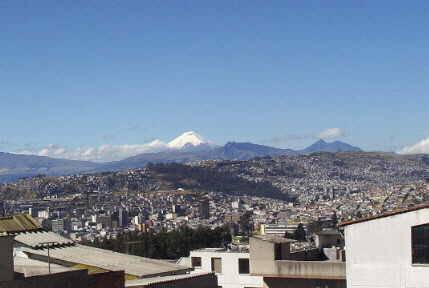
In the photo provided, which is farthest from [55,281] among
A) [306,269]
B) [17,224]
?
[306,269]

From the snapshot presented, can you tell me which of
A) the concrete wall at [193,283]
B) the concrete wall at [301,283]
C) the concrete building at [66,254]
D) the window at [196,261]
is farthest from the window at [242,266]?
the concrete wall at [193,283]

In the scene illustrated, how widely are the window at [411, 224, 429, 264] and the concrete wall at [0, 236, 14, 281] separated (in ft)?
45.3

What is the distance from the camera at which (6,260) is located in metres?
24.8

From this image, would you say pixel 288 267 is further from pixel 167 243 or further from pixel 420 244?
pixel 167 243

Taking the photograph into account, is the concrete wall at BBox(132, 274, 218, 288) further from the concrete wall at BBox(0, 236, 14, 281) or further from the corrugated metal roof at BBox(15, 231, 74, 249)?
the corrugated metal roof at BBox(15, 231, 74, 249)

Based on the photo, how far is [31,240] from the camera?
120 ft

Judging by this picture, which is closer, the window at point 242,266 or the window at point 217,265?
the window at point 242,266

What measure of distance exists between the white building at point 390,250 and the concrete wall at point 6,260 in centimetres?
1256

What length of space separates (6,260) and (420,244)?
14.2 meters

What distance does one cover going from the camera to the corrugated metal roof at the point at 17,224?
36.3 m

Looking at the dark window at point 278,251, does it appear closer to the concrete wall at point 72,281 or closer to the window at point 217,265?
the window at point 217,265

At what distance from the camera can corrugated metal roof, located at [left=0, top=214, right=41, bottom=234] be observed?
36325mm

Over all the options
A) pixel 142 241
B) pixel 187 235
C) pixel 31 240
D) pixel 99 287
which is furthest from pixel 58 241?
pixel 187 235

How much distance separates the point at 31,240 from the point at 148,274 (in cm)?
602
